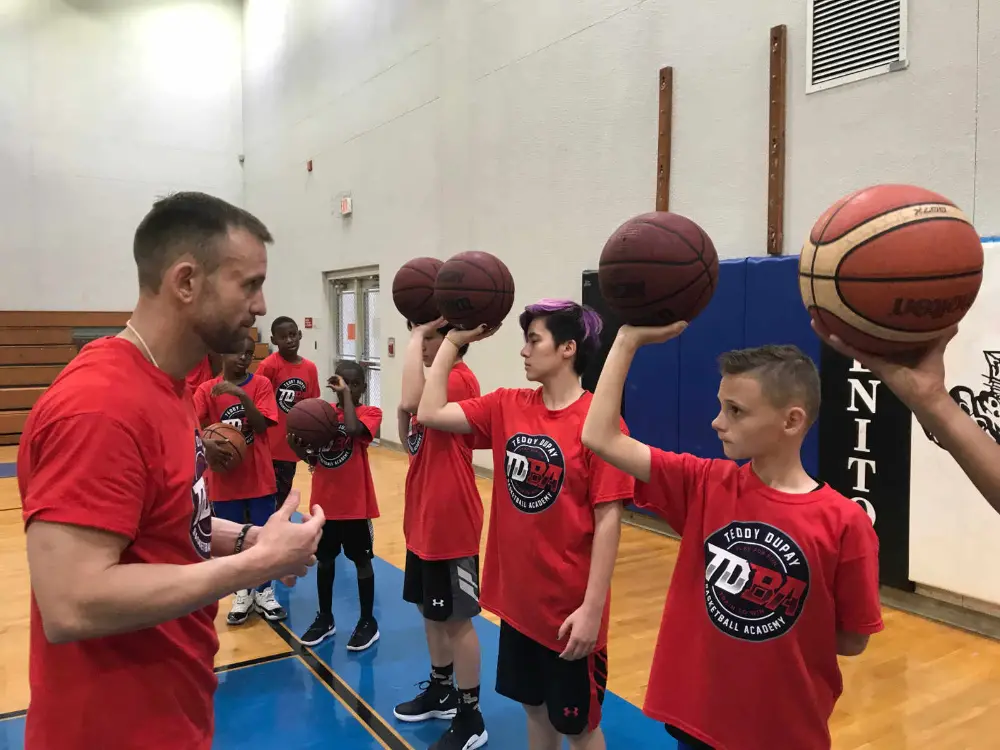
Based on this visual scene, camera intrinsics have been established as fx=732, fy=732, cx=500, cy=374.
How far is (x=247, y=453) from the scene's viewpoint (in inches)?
152

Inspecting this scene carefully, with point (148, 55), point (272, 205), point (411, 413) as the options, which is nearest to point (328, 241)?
point (272, 205)

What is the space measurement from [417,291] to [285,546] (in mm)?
1833

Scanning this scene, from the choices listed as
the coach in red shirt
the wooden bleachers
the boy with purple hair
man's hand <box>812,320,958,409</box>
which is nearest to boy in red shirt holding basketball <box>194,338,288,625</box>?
the boy with purple hair

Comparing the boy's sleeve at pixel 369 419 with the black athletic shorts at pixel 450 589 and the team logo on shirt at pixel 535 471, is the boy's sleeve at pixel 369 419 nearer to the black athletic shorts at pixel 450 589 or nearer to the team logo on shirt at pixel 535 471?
the black athletic shorts at pixel 450 589

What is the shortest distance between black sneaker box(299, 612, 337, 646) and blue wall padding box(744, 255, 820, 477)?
2.94m

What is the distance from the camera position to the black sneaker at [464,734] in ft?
8.70

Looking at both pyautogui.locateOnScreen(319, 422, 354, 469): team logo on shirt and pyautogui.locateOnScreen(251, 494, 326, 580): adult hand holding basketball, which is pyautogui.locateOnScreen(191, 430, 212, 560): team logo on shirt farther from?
pyautogui.locateOnScreen(319, 422, 354, 469): team logo on shirt

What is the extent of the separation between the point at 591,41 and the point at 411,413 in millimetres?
4583

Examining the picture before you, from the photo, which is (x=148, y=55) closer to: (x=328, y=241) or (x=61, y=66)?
(x=61, y=66)

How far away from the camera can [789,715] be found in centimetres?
159

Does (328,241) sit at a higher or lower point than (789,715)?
higher

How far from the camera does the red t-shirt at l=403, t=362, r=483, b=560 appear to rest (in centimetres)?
276

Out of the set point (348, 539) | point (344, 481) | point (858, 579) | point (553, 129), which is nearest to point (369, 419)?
point (344, 481)

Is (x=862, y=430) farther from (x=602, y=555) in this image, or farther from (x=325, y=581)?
(x=325, y=581)
